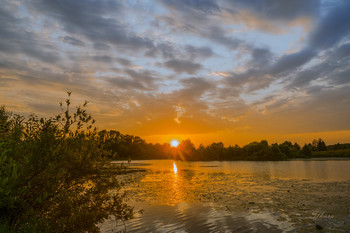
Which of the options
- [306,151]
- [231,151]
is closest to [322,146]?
[306,151]

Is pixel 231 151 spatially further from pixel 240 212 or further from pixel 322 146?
pixel 240 212

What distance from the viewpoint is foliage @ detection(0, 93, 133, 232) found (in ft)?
19.4

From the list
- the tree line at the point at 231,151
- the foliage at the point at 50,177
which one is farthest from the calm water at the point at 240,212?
the tree line at the point at 231,151

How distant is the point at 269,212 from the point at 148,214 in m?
9.14

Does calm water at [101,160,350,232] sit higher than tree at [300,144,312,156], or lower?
lower

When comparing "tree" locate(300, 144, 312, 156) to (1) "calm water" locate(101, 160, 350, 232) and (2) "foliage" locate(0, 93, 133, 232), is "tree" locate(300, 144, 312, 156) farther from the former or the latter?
(2) "foliage" locate(0, 93, 133, 232)

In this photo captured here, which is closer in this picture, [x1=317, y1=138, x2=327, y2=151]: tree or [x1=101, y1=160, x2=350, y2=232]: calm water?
[x1=101, y1=160, x2=350, y2=232]: calm water

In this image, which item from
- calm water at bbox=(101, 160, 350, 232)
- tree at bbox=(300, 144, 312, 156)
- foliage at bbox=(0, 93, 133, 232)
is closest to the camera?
foliage at bbox=(0, 93, 133, 232)

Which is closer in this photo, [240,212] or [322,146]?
[240,212]

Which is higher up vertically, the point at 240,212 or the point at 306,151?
the point at 306,151

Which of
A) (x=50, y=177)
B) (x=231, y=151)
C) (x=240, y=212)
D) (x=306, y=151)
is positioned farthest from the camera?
(x=231, y=151)

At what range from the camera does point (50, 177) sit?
6930 millimetres

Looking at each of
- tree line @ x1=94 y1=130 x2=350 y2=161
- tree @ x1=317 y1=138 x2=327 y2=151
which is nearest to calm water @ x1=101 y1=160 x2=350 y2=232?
tree line @ x1=94 y1=130 x2=350 y2=161

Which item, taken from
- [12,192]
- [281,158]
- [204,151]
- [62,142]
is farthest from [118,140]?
[204,151]
